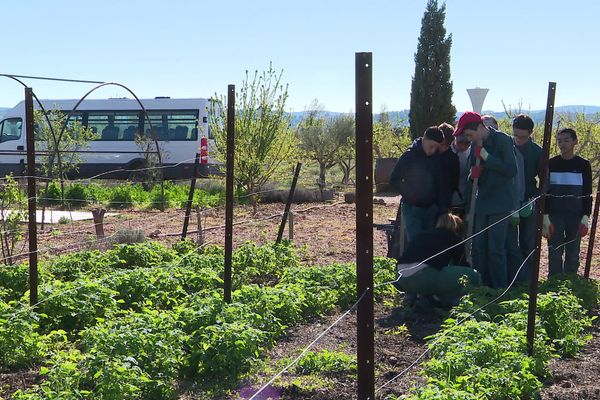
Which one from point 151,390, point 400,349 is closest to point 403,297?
point 400,349

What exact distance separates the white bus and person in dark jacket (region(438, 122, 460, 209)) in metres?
16.8

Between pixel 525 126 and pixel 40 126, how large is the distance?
15975 millimetres

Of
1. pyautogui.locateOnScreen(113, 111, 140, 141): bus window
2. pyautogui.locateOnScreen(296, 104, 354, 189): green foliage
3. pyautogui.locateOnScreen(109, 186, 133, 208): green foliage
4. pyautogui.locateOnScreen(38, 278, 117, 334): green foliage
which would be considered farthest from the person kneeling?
pyautogui.locateOnScreen(296, 104, 354, 189): green foliage

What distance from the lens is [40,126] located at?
20.0 m

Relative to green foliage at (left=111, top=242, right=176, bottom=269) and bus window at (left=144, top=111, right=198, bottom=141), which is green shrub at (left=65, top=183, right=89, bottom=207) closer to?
bus window at (left=144, top=111, right=198, bottom=141)

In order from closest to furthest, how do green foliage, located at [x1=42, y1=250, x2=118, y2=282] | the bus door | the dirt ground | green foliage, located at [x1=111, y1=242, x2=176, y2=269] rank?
the dirt ground, green foliage, located at [x1=42, y1=250, x2=118, y2=282], green foliage, located at [x1=111, y1=242, x2=176, y2=269], the bus door

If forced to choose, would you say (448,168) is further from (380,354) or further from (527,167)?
(380,354)

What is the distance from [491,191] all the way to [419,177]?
2.19 ft

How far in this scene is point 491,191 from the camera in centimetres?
661

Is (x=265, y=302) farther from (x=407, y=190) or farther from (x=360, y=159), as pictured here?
(x=360, y=159)

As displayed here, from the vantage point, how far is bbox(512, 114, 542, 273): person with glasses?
→ 6.86 m

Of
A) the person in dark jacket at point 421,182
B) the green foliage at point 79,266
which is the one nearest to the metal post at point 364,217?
the person in dark jacket at point 421,182

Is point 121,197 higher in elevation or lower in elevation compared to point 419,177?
lower

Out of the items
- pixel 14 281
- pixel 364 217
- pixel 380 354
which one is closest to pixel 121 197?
pixel 14 281
